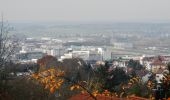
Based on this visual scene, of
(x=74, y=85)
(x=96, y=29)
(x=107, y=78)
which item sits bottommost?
(x=96, y=29)

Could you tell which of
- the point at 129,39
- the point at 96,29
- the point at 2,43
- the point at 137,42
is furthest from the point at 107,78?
the point at 96,29

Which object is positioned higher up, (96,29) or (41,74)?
(41,74)

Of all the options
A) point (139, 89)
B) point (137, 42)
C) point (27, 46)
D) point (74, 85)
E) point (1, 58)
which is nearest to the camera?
point (74, 85)

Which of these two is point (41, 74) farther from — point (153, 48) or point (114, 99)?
point (153, 48)

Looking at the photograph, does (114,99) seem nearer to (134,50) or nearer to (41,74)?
(41,74)

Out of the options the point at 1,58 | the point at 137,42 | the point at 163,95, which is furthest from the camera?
the point at 137,42

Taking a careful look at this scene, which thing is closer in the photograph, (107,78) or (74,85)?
(74,85)

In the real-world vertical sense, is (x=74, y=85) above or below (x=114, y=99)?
above

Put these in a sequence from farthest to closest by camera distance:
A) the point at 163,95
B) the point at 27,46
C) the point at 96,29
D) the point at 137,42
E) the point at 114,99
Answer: the point at 96,29, the point at 137,42, the point at 27,46, the point at 114,99, the point at 163,95

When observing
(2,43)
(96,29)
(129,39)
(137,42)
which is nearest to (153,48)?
(137,42)
